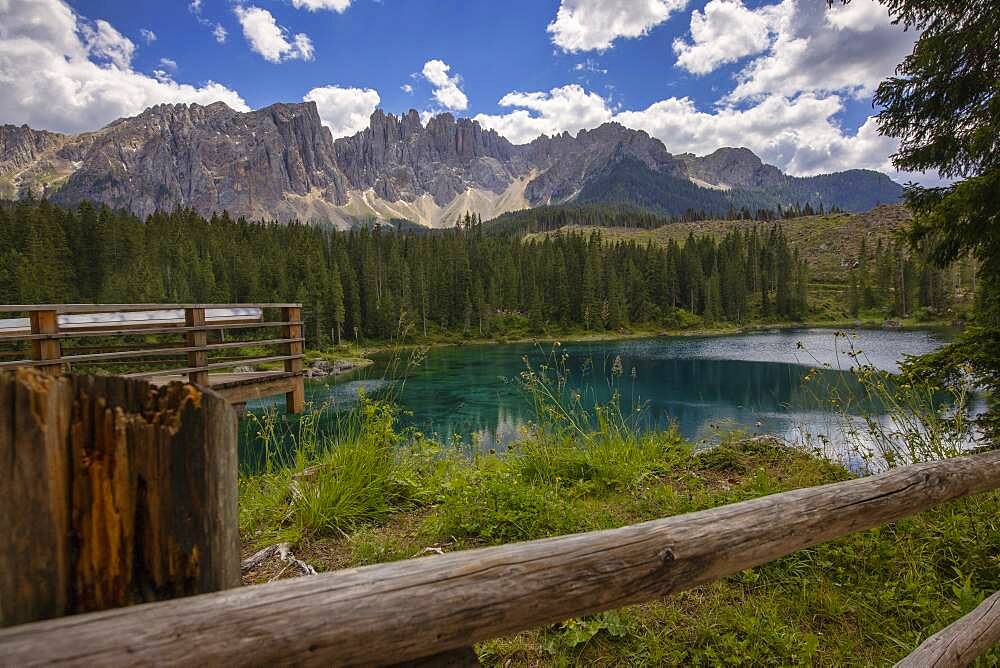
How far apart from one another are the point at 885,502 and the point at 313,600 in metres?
2.61

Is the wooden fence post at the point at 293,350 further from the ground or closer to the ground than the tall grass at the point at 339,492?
further from the ground

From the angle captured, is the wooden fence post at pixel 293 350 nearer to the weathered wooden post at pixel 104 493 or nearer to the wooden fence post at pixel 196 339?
the wooden fence post at pixel 196 339

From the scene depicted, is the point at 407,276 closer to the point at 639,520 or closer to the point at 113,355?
the point at 113,355

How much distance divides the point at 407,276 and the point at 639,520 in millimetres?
64689

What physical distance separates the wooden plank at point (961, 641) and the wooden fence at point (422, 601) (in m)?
0.04

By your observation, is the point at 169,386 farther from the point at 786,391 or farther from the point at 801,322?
the point at 801,322

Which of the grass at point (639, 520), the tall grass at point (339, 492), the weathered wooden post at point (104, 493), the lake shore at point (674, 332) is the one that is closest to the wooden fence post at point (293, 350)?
the grass at point (639, 520)

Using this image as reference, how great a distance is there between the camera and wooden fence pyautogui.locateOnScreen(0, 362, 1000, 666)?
936 mm

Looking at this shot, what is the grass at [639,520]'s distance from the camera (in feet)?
8.55

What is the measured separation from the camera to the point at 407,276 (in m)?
66.3

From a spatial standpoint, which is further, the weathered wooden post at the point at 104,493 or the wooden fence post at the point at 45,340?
the wooden fence post at the point at 45,340

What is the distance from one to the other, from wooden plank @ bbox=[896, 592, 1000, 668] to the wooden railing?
4.58 meters

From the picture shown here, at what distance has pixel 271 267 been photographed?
5841 centimetres

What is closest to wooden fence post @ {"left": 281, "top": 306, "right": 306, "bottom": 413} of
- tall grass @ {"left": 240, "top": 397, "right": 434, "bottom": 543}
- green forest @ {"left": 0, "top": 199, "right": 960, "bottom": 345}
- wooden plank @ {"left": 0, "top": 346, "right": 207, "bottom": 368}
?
wooden plank @ {"left": 0, "top": 346, "right": 207, "bottom": 368}
